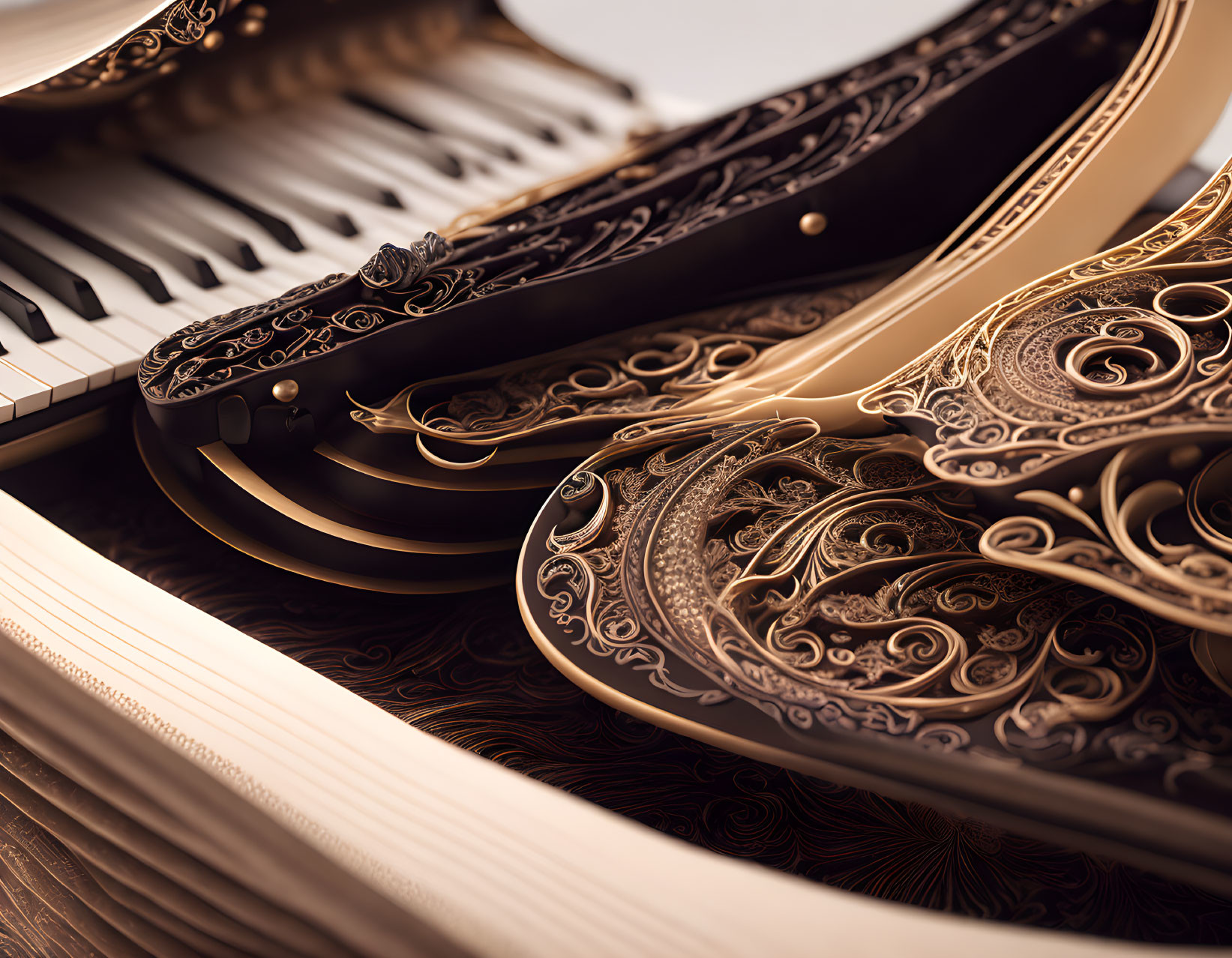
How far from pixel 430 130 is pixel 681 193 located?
79cm

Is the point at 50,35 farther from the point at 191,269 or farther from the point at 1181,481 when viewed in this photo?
the point at 1181,481

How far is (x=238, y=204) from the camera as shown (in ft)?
5.64

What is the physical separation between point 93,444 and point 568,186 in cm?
82

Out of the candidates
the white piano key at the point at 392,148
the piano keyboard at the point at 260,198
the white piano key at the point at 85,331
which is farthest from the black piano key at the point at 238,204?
the white piano key at the point at 85,331

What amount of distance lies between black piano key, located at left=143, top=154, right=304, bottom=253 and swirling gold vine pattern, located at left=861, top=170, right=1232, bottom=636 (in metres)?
1.10

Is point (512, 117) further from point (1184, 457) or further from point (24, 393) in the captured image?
point (1184, 457)

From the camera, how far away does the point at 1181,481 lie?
806 millimetres

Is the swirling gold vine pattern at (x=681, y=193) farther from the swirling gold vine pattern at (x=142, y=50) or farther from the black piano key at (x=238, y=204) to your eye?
the swirling gold vine pattern at (x=142, y=50)

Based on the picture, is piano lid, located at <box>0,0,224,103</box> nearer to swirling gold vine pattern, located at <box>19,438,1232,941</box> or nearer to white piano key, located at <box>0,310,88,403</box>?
white piano key, located at <box>0,310,88,403</box>

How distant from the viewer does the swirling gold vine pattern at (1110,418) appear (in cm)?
77

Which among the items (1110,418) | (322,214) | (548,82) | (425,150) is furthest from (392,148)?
(1110,418)

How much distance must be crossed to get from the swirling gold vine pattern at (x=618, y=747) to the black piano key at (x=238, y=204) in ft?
1.65

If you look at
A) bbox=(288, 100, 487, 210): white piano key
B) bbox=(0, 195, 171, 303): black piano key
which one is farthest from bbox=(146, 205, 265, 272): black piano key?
bbox=(288, 100, 487, 210): white piano key

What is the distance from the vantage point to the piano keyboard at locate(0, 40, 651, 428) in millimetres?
1386
